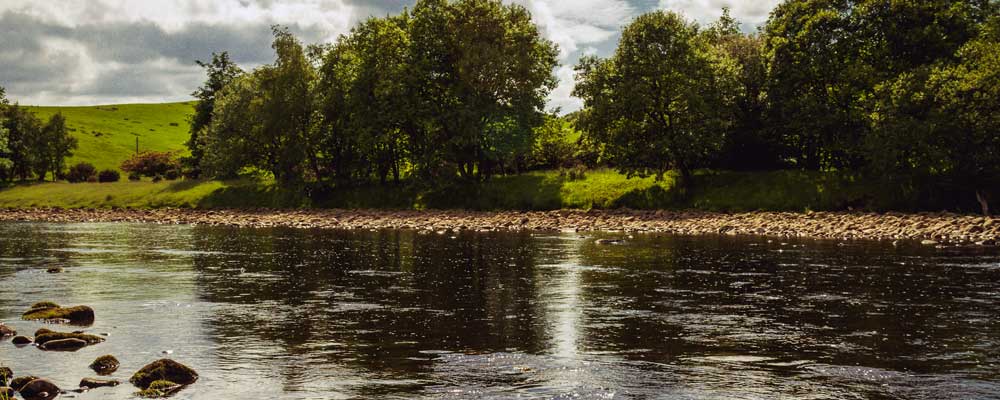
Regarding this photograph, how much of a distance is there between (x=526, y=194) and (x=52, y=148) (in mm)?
83026

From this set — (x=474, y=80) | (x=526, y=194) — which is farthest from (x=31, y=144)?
(x=526, y=194)

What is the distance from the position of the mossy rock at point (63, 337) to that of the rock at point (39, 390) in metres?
4.98

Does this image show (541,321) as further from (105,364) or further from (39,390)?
(39,390)

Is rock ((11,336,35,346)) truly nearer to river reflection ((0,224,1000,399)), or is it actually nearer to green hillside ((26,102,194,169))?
river reflection ((0,224,1000,399))

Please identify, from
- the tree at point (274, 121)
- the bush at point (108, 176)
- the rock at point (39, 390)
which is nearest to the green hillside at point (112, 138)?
the bush at point (108, 176)

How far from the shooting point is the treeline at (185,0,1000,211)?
56.9 metres

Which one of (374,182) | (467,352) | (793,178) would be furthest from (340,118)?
(467,352)

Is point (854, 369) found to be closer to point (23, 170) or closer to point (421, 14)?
point (421, 14)

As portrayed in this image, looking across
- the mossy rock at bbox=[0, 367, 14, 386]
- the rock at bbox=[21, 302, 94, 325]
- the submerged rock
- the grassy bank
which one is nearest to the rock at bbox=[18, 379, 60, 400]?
the mossy rock at bbox=[0, 367, 14, 386]

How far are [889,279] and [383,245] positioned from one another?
2861 centimetres

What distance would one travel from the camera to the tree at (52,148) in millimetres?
121125

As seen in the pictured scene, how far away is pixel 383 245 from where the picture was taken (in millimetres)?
49625

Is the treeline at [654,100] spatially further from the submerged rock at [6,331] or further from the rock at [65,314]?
the submerged rock at [6,331]

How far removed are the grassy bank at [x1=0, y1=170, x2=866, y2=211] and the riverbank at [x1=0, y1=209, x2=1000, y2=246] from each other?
2.88 m
